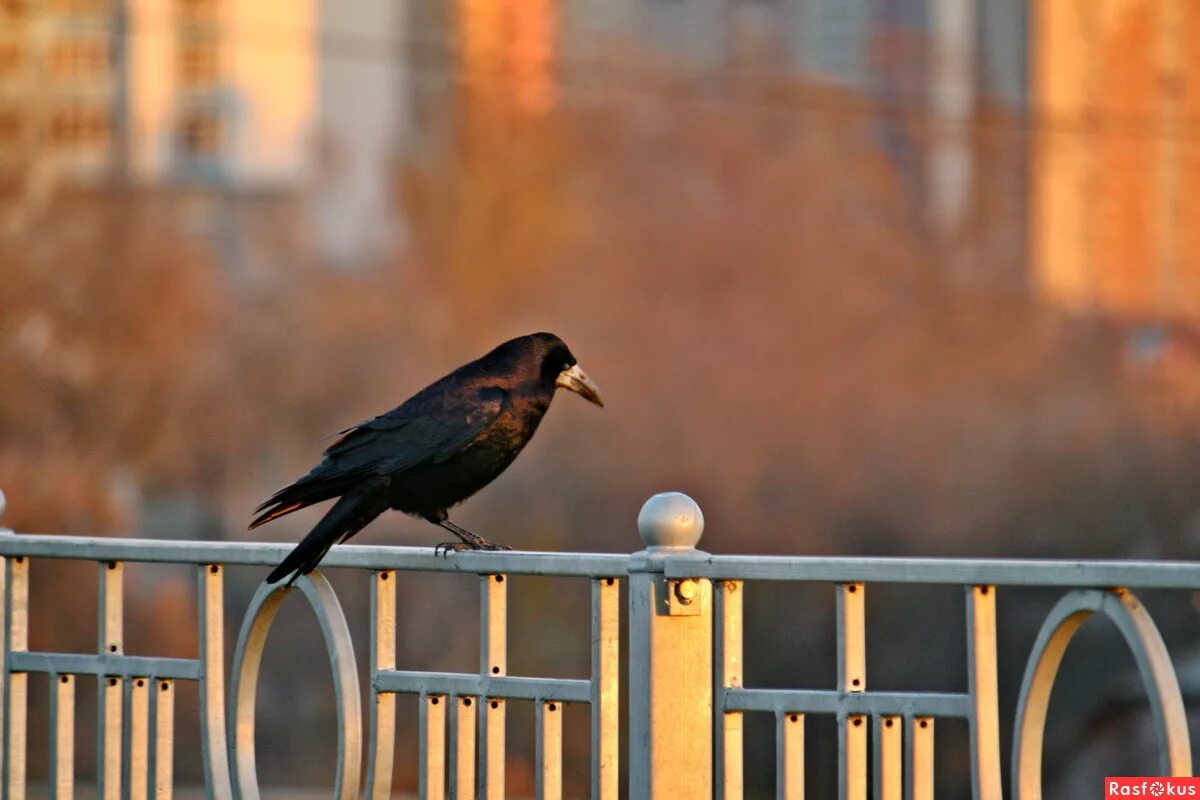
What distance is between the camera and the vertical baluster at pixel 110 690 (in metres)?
3.71

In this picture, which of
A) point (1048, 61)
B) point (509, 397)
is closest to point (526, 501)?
point (1048, 61)

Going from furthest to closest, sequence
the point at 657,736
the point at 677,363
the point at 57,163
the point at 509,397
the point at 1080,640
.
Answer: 1. the point at 677,363
2. the point at 57,163
3. the point at 1080,640
4. the point at 509,397
5. the point at 657,736

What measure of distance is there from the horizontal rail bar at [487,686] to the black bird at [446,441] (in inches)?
25.5

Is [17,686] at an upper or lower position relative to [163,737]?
upper

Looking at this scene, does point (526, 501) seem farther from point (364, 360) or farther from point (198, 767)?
point (198, 767)

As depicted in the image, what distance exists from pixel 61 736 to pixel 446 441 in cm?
122

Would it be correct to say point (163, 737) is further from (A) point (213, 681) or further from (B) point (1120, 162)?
(B) point (1120, 162)

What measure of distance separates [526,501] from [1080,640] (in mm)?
9862

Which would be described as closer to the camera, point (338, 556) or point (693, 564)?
point (693, 564)

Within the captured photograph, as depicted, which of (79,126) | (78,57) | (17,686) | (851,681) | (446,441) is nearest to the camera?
(851,681)

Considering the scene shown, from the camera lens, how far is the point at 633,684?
325 centimetres

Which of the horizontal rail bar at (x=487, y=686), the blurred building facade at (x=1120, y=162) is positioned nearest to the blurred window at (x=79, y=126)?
the blurred building facade at (x=1120, y=162)

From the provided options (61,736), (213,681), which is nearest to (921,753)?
(213,681)

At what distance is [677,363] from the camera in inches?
1372
